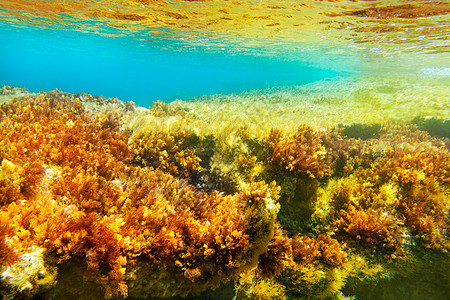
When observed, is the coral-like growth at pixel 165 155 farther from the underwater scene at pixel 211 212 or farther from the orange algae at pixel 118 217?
the orange algae at pixel 118 217

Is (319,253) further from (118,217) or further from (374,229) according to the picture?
(118,217)

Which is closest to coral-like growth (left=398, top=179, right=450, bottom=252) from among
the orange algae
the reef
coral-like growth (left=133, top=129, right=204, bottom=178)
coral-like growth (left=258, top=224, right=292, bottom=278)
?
the reef

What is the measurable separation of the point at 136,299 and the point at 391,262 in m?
5.22

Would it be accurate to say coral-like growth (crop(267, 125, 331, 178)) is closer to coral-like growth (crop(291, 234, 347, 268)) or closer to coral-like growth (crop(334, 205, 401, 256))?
coral-like growth (crop(334, 205, 401, 256))

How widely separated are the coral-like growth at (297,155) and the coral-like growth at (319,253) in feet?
5.69

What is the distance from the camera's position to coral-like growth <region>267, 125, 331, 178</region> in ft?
Result: 18.0

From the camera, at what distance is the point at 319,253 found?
14.3ft

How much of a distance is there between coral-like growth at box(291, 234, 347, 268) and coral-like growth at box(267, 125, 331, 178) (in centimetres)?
173

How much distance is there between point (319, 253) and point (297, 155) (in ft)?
8.04

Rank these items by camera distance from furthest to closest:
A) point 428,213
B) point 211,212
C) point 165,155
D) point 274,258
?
1. point 165,155
2. point 428,213
3. point 211,212
4. point 274,258

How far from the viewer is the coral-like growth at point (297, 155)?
550 centimetres

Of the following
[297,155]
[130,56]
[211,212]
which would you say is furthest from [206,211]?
[130,56]

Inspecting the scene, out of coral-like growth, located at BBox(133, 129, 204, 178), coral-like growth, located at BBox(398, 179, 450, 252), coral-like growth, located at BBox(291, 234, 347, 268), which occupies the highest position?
coral-like growth, located at BBox(133, 129, 204, 178)

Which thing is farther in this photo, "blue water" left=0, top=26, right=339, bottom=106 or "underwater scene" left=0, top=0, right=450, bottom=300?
"blue water" left=0, top=26, right=339, bottom=106
